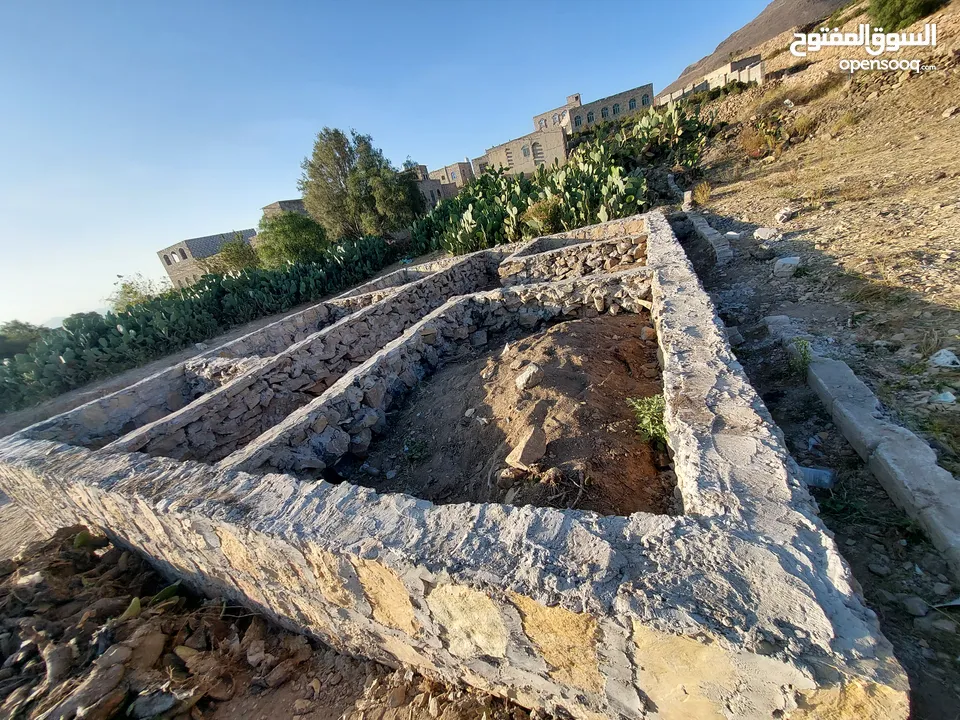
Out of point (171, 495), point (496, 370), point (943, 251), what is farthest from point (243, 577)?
point (943, 251)

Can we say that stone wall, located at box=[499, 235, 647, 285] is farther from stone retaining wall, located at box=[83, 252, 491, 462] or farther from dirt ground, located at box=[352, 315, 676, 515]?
dirt ground, located at box=[352, 315, 676, 515]

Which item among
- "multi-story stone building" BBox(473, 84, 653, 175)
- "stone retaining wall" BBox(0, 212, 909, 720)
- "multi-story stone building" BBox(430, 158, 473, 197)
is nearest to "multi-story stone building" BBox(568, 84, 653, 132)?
"multi-story stone building" BBox(473, 84, 653, 175)

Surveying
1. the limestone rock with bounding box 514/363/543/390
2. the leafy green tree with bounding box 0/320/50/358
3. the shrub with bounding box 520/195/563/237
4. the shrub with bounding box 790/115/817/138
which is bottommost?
the limestone rock with bounding box 514/363/543/390

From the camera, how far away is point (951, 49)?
10.6m

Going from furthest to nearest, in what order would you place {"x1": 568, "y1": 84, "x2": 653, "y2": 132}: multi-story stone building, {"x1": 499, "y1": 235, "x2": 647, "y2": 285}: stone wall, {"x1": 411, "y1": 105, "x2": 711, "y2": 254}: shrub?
{"x1": 568, "y1": 84, "x2": 653, "y2": 132}: multi-story stone building
{"x1": 411, "y1": 105, "x2": 711, "y2": 254}: shrub
{"x1": 499, "y1": 235, "x2": 647, "y2": 285}: stone wall

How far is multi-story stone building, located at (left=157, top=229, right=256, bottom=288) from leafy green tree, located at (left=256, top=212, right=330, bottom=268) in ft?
33.7

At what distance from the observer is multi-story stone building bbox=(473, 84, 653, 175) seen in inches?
953

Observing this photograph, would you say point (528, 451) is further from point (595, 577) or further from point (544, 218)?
point (544, 218)

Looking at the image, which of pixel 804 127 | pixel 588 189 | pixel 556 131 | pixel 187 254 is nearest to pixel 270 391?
pixel 588 189

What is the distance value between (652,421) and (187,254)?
37.8 metres

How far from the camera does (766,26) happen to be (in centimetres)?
5278

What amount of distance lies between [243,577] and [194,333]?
1219cm

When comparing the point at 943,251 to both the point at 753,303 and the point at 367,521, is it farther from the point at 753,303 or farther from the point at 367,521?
the point at 367,521

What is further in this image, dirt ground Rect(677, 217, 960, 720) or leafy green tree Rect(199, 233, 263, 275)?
leafy green tree Rect(199, 233, 263, 275)
